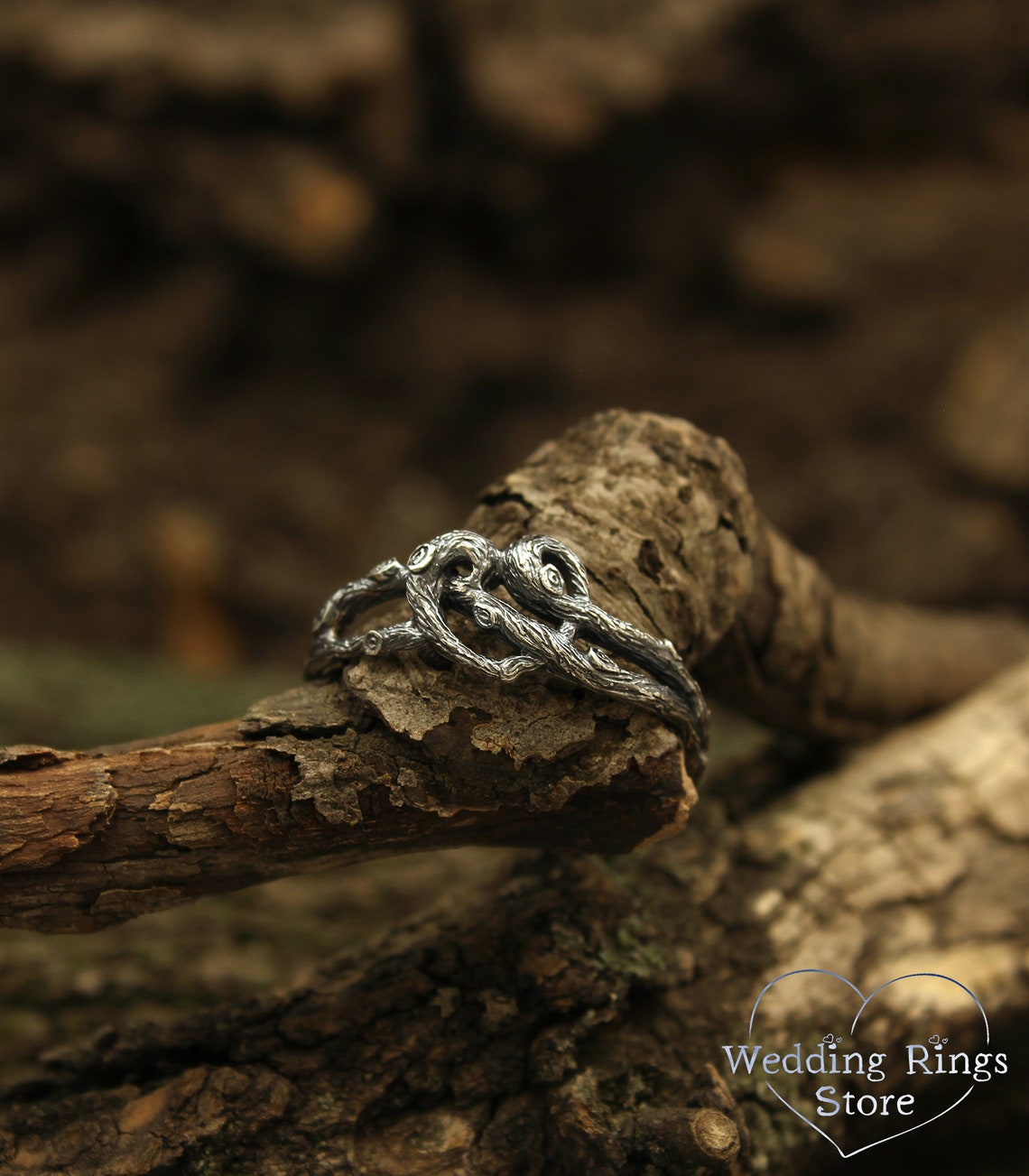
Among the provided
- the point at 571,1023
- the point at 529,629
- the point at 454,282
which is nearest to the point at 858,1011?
the point at 571,1023

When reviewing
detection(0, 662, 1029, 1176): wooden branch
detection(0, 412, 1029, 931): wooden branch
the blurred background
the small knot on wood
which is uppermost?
the blurred background

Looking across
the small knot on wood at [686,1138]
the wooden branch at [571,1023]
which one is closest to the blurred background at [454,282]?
the wooden branch at [571,1023]

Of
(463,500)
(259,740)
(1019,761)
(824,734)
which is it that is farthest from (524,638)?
(463,500)

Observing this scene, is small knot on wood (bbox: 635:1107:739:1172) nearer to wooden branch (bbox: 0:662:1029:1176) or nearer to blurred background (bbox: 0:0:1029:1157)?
wooden branch (bbox: 0:662:1029:1176)

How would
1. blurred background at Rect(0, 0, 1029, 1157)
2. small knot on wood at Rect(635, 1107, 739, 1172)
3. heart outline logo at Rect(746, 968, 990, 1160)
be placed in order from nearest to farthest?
small knot on wood at Rect(635, 1107, 739, 1172) → heart outline logo at Rect(746, 968, 990, 1160) → blurred background at Rect(0, 0, 1029, 1157)

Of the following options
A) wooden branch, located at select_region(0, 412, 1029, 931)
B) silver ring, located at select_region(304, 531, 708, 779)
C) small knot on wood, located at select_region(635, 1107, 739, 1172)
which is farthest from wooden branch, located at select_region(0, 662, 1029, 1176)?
silver ring, located at select_region(304, 531, 708, 779)

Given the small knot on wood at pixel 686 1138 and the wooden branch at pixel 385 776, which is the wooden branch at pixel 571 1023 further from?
the wooden branch at pixel 385 776
